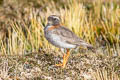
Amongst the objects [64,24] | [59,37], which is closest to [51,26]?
[59,37]

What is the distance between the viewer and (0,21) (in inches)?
480

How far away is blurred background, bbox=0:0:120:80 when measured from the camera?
878 cm

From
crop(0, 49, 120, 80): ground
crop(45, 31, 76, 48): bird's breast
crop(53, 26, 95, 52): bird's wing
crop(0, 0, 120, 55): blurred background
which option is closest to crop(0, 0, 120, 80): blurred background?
crop(0, 0, 120, 55): blurred background

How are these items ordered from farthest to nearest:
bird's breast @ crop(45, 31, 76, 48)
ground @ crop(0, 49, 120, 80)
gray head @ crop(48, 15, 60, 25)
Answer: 1. gray head @ crop(48, 15, 60, 25)
2. bird's breast @ crop(45, 31, 76, 48)
3. ground @ crop(0, 49, 120, 80)

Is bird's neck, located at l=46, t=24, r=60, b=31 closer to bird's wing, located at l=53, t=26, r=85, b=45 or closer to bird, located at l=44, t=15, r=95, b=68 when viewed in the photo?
bird, located at l=44, t=15, r=95, b=68

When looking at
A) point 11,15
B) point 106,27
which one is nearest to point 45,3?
point 11,15

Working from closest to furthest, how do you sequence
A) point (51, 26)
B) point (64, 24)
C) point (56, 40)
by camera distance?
point (56, 40)
point (51, 26)
point (64, 24)

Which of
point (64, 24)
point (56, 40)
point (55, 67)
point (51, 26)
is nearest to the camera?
point (56, 40)

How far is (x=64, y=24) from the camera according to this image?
9906 millimetres

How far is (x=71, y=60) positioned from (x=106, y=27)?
3.59m

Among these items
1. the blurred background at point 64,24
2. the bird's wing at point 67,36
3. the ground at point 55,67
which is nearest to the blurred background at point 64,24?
the blurred background at point 64,24

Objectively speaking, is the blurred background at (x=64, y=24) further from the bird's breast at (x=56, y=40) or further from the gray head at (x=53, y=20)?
the bird's breast at (x=56, y=40)

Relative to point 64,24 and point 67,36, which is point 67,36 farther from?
point 64,24

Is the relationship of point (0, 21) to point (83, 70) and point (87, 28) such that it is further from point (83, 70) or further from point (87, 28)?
point (83, 70)
